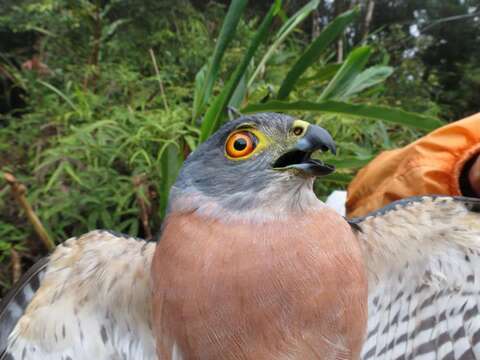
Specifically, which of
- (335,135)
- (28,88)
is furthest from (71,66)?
(335,135)

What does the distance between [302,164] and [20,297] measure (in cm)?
88

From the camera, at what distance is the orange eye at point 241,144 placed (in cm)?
116

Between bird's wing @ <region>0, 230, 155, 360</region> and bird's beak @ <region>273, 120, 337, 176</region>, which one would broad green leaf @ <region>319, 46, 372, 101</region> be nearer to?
bird's beak @ <region>273, 120, 337, 176</region>

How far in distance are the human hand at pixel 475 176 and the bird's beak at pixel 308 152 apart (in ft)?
2.01

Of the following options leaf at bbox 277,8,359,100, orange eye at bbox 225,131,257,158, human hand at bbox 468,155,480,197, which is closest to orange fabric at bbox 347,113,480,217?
human hand at bbox 468,155,480,197

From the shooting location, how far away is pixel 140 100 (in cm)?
325

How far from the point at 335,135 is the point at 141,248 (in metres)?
2.00

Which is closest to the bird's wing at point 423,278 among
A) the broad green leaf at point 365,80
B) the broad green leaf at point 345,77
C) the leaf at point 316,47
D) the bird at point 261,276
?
the bird at point 261,276

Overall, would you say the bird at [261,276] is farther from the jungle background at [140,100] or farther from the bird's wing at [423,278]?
the jungle background at [140,100]

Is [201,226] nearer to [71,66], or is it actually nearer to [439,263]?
[439,263]

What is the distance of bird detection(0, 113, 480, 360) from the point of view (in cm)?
108

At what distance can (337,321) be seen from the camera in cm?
112

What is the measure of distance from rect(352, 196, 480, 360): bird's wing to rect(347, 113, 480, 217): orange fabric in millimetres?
299

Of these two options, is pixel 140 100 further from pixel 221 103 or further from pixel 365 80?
pixel 365 80
